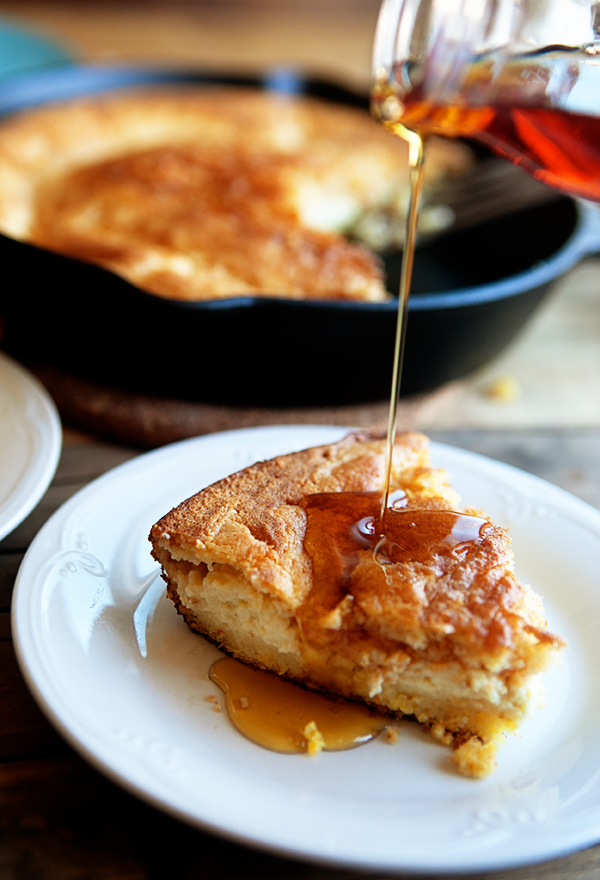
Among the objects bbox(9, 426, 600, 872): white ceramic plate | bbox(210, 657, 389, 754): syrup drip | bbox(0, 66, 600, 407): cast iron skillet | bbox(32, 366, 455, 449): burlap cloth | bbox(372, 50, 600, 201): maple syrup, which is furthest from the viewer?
bbox(32, 366, 455, 449): burlap cloth

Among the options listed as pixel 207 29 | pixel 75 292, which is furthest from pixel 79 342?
pixel 207 29

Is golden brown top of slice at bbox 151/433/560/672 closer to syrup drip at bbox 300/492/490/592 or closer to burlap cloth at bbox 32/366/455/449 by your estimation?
syrup drip at bbox 300/492/490/592

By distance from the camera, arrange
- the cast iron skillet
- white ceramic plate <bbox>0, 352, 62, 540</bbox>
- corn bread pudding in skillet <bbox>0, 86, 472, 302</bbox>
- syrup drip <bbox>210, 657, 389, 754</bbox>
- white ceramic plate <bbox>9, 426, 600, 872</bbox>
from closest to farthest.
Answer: white ceramic plate <bbox>9, 426, 600, 872</bbox>
syrup drip <bbox>210, 657, 389, 754</bbox>
white ceramic plate <bbox>0, 352, 62, 540</bbox>
the cast iron skillet
corn bread pudding in skillet <bbox>0, 86, 472, 302</bbox>

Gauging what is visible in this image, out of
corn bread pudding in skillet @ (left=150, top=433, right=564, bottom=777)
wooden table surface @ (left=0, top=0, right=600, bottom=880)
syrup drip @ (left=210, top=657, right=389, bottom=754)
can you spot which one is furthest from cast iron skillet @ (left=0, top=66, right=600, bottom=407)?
syrup drip @ (left=210, top=657, right=389, bottom=754)

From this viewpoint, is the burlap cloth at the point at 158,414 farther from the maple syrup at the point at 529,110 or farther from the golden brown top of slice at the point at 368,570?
the maple syrup at the point at 529,110

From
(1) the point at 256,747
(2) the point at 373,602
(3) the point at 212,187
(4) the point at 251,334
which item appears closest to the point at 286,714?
(1) the point at 256,747

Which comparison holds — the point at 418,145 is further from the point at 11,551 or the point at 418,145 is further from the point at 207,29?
the point at 207,29

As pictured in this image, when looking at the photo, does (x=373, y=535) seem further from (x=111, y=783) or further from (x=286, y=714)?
(x=111, y=783)
